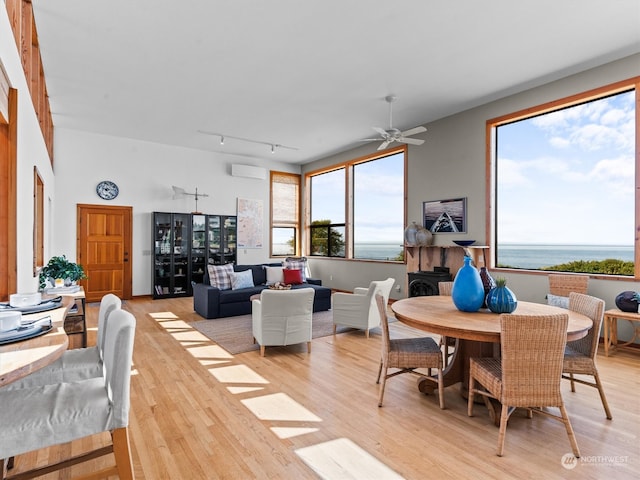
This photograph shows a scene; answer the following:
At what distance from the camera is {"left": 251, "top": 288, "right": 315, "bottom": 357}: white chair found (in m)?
3.82

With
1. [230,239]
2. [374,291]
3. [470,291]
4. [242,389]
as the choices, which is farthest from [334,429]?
[230,239]

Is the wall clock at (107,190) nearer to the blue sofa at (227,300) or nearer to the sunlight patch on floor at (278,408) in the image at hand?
the blue sofa at (227,300)

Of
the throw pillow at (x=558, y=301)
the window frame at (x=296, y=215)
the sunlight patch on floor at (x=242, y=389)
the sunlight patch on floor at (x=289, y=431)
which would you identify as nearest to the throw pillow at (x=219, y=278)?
the sunlight patch on floor at (x=242, y=389)

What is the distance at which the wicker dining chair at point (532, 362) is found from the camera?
6.65ft

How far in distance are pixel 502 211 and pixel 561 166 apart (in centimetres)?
95

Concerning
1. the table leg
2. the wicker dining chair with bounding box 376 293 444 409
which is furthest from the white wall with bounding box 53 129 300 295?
the table leg

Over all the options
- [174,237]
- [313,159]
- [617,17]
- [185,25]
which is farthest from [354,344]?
[313,159]

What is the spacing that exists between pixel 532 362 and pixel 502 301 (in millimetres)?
612

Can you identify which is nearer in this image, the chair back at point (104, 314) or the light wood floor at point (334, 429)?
the light wood floor at point (334, 429)

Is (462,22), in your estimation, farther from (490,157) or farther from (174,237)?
(174,237)

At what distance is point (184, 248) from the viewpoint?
7.83m

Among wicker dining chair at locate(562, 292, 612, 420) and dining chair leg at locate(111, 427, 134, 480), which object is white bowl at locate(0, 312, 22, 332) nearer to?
dining chair leg at locate(111, 427, 134, 480)

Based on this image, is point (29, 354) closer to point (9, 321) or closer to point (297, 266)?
point (9, 321)

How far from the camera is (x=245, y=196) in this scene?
29.1ft
